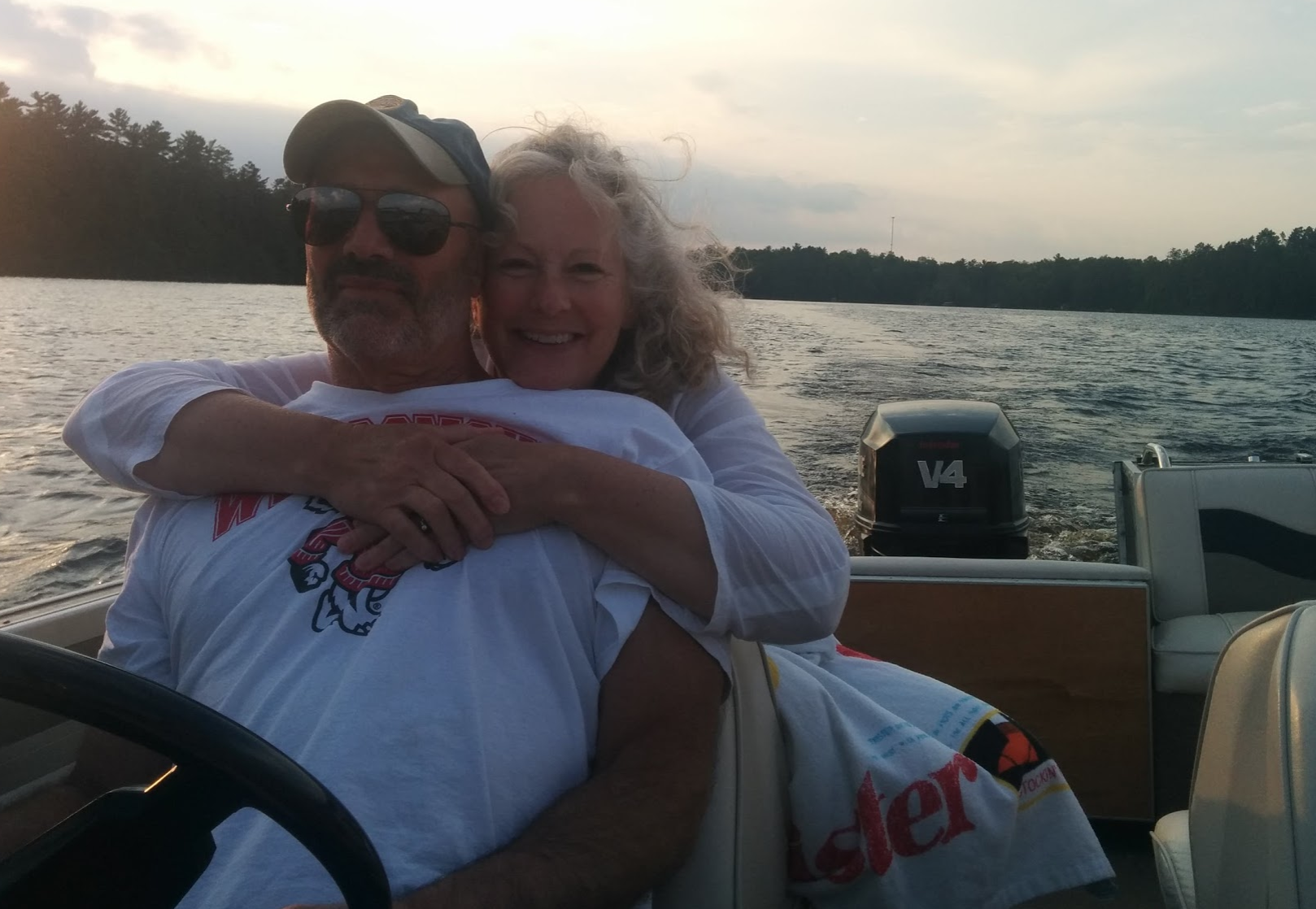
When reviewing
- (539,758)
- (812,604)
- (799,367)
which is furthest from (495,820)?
(799,367)

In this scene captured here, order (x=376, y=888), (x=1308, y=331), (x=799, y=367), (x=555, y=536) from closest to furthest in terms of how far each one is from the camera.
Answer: (x=376, y=888), (x=555, y=536), (x=799, y=367), (x=1308, y=331)

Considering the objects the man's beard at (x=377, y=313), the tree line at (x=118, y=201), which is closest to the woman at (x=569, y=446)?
the man's beard at (x=377, y=313)

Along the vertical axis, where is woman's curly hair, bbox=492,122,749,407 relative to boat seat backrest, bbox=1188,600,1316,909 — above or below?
above

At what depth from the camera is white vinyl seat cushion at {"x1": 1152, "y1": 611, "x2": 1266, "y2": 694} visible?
8.71ft

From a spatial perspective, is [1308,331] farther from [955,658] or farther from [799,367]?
[955,658]

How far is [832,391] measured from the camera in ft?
28.9

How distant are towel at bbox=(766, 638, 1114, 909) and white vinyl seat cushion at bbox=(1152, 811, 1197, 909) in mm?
88

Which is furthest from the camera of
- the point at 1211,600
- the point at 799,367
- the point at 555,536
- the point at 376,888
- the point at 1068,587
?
the point at 799,367

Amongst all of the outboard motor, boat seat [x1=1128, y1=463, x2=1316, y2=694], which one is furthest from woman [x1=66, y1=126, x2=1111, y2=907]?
boat seat [x1=1128, y1=463, x2=1316, y2=694]

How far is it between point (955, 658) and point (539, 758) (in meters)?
1.77

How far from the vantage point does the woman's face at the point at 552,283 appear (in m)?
1.61

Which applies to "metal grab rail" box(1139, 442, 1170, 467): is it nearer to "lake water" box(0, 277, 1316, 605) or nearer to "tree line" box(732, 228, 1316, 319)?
"lake water" box(0, 277, 1316, 605)

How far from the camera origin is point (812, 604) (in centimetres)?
136

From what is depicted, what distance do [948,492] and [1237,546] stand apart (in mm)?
807
